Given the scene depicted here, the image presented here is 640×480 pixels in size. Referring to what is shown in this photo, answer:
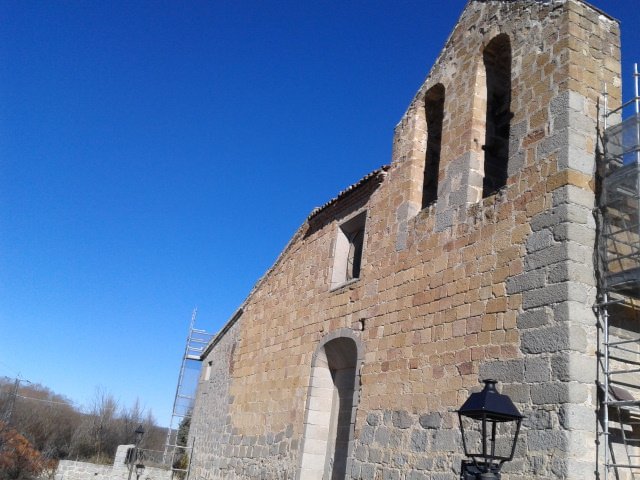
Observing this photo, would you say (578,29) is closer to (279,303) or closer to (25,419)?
(279,303)

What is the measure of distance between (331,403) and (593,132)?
5.63 m

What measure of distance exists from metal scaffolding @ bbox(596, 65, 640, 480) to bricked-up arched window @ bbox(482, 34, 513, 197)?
1.82 metres

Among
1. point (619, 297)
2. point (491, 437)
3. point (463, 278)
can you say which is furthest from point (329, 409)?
point (619, 297)

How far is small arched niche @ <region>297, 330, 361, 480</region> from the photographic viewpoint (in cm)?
910

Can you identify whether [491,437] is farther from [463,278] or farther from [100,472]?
[100,472]

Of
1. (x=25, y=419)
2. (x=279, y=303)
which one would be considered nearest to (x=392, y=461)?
(x=279, y=303)

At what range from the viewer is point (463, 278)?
22.3 feet

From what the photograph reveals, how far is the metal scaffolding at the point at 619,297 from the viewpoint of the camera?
528 centimetres

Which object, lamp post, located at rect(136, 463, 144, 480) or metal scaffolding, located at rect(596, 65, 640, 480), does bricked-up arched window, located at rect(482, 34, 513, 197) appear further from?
lamp post, located at rect(136, 463, 144, 480)

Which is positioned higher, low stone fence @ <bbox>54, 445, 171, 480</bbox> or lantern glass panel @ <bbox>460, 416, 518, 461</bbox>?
lantern glass panel @ <bbox>460, 416, 518, 461</bbox>

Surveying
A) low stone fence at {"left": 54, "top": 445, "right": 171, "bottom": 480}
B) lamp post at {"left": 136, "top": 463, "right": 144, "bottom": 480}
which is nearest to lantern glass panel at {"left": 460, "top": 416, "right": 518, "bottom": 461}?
low stone fence at {"left": 54, "top": 445, "right": 171, "bottom": 480}

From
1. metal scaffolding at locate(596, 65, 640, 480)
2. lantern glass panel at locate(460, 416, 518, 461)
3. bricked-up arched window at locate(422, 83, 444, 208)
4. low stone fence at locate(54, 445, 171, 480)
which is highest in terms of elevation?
bricked-up arched window at locate(422, 83, 444, 208)

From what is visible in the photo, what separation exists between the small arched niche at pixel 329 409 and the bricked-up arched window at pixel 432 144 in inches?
92.3

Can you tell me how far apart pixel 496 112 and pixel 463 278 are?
2.54 metres
